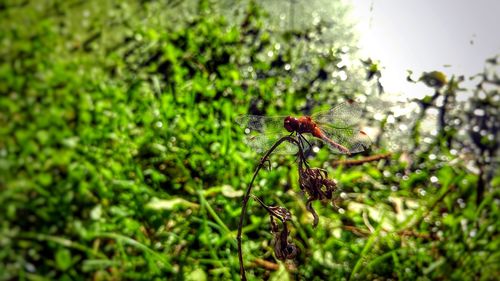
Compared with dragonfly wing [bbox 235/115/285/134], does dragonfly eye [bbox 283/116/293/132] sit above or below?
above

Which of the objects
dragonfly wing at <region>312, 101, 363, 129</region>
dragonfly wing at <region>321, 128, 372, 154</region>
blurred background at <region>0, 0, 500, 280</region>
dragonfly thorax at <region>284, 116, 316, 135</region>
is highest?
dragonfly thorax at <region>284, 116, 316, 135</region>

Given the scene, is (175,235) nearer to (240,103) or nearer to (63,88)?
(240,103)

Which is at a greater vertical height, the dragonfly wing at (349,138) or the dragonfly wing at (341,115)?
the dragonfly wing at (341,115)

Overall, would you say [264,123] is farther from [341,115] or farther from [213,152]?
[213,152]

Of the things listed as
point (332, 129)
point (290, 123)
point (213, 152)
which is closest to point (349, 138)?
point (332, 129)

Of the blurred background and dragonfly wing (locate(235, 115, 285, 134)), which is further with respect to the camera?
the blurred background
